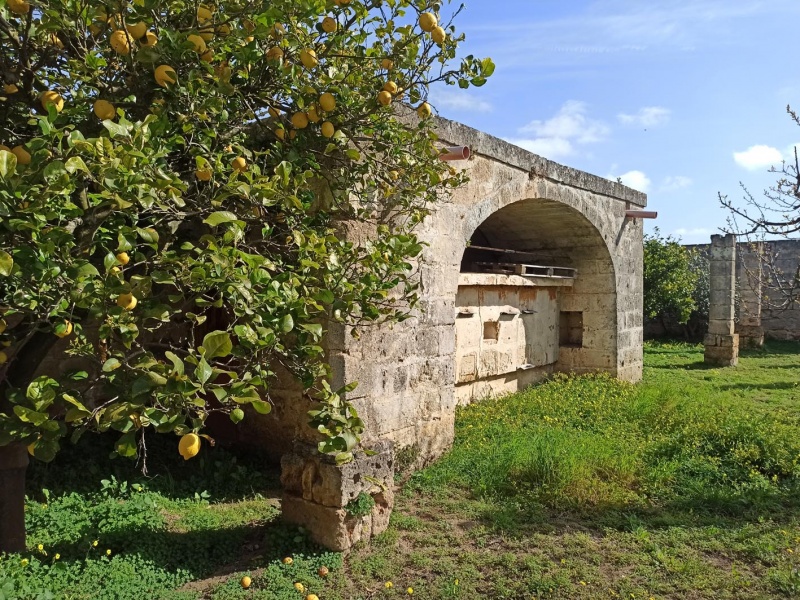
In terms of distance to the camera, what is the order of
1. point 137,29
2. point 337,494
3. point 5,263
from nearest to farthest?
point 5,263, point 137,29, point 337,494

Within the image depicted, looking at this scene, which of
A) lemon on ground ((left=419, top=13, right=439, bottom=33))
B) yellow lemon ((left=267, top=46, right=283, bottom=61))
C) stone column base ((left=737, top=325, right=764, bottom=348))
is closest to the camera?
yellow lemon ((left=267, top=46, right=283, bottom=61))

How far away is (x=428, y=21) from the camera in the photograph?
290cm

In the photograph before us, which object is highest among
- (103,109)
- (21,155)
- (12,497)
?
(103,109)

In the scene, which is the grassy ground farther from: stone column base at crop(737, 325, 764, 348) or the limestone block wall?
stone column base at crop(737, 325, 764, 348)

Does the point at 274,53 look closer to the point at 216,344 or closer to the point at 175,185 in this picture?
the point at 175,185

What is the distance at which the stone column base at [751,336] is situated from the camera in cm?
1395

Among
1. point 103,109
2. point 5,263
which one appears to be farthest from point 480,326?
point 5,263

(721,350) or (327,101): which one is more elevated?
(327,101)

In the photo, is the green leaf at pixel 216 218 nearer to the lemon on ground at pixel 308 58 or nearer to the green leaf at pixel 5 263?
the green leaf at pixel 5 263

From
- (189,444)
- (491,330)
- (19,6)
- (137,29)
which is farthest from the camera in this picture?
(491,330)

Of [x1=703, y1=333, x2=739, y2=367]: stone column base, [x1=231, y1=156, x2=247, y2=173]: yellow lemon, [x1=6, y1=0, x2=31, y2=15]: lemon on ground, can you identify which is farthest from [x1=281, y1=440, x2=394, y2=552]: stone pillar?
[x1=703, y1=333, x2=739, y2=367]: stone column base

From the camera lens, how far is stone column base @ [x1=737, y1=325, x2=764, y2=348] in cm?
1395

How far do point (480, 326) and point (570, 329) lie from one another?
8.78 ft

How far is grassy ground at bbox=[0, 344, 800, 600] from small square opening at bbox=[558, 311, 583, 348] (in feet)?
10.9
